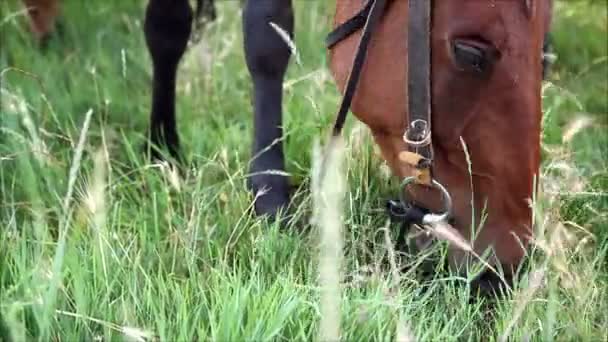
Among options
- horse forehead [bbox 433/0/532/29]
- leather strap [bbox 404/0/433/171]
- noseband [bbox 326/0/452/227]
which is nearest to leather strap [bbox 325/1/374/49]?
noseband [bbox 326/0/452/227]

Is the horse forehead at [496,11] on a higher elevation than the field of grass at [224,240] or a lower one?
higher

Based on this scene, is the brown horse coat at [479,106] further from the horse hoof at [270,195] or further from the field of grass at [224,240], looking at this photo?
the horse hoof at [270,195]

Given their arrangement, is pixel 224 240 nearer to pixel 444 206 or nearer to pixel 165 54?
pixel 444 206

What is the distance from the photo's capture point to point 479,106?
6.52 feet

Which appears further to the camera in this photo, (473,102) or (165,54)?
(165,54)

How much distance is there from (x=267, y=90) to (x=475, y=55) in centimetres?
83

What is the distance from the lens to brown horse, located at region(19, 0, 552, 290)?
6.32ft

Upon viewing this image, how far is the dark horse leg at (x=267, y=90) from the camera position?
2.54m

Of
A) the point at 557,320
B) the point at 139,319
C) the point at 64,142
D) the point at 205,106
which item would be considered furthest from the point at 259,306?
the point at 205,106

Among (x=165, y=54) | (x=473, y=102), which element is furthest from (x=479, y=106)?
(x=165, y=54)

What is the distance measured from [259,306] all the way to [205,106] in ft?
6.32

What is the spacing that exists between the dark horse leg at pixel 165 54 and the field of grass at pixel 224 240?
0.09m

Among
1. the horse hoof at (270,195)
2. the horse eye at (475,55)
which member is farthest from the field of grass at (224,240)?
the horse eye at (475,55)

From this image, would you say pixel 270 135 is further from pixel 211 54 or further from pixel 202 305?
pixel 211 54
